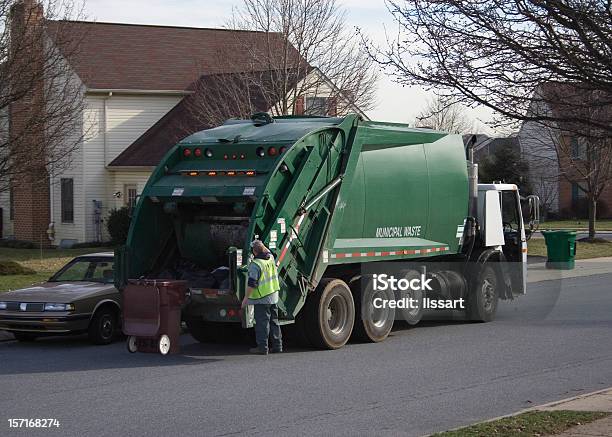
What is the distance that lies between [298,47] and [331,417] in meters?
19.9

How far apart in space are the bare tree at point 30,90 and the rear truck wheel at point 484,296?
9660mm

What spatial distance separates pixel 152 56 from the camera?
38.1 meters

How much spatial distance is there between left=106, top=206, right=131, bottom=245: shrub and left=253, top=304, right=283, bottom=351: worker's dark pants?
19396mm

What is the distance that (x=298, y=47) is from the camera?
28391 mm

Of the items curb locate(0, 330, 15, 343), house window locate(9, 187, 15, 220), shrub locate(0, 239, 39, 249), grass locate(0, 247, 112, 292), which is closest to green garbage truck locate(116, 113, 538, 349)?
curb locate(0, 330, 15, 343)

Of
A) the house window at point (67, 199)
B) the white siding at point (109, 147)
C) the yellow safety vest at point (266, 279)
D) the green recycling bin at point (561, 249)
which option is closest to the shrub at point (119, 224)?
the white siding at point (109, 147)

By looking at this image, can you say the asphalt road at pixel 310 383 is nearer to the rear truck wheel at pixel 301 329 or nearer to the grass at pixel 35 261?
the rear truck wheel at pixel 301 329

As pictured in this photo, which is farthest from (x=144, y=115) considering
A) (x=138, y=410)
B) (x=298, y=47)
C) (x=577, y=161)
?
(x=138, y=410)

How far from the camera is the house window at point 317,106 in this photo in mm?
28953

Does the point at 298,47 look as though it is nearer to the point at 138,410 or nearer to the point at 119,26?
the point at 119,26

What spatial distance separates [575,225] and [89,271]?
44.1 meters

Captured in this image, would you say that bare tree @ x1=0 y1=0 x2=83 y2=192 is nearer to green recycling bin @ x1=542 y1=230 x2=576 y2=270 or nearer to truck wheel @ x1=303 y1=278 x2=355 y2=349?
truck wheel @ x1=303 y1=278 x2=355 y2=349

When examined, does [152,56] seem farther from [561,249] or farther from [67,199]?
[561,249]

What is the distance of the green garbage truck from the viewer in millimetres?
13531
